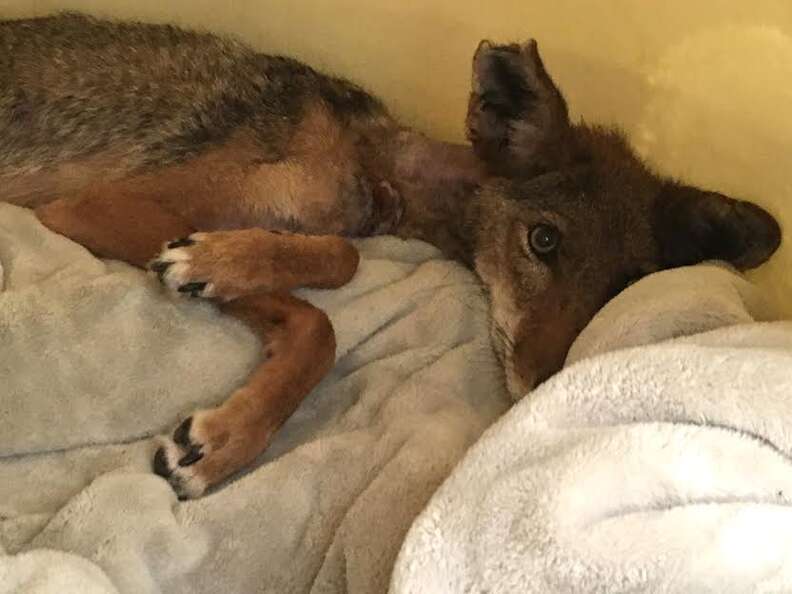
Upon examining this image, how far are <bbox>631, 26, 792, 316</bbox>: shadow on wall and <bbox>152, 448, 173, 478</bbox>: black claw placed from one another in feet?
4.78

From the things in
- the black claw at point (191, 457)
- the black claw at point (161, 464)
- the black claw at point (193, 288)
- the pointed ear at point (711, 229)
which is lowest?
the black claw at point (161, 464)

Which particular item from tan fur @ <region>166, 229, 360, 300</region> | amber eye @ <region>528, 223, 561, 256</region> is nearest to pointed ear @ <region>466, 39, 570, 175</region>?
amber eye @ <region>528, 223, 561, 256</region>

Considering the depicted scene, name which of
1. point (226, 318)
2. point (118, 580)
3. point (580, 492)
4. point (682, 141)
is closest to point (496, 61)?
point (682, 141)

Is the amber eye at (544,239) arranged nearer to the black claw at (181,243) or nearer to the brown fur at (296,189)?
the brown fur at (296,189)

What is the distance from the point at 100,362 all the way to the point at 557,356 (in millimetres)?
993

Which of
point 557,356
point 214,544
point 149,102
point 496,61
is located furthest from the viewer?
point 149,102

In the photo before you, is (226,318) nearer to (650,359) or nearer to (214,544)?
(214,544)

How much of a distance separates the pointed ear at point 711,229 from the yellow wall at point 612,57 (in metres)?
0.07

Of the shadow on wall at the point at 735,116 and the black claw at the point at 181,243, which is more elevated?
the shadow on wall at the point at 735,116

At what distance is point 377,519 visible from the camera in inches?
70.0

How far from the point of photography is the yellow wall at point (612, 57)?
96.2 inches

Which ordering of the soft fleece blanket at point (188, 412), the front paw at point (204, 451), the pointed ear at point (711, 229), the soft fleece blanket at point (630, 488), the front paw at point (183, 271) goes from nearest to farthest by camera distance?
1. the soft fleece blanket at point (630, 488)
2. the soft fleece blanket at point (188, 412)
3. the front paw at point (204, 451)
4. the front paw at point (183, 271)
5. the pointed ear at point (711, 229)

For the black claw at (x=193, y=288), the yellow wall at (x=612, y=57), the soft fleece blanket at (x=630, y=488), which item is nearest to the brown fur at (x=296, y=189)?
the black claw at (x=193, y=288)

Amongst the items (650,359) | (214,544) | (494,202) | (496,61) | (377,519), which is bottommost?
(214,544)
